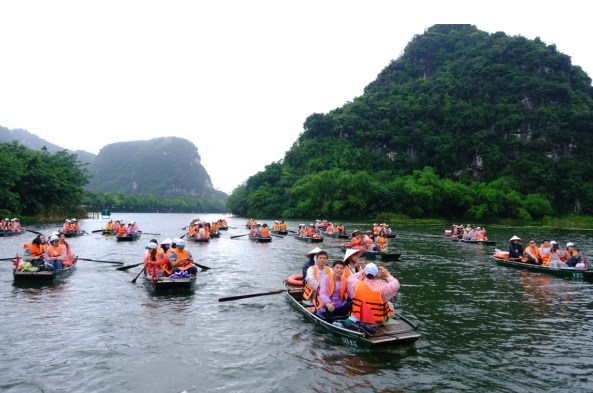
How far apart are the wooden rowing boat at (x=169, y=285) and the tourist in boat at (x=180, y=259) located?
1.55ft

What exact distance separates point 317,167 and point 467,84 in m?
44.8

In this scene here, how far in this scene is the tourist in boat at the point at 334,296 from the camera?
10305mm

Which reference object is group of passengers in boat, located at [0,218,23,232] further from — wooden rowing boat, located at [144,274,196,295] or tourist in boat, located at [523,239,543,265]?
tourist in boat, located at [523,239,543,265]

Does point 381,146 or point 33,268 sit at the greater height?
point 381,146

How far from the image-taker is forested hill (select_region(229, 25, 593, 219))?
250 feet

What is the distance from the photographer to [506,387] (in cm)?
775

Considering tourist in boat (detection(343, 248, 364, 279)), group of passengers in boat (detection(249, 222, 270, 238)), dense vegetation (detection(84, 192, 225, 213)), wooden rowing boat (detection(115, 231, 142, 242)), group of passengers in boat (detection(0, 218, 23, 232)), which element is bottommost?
wooden rowing boat (detection(115, 231, 142, 242))

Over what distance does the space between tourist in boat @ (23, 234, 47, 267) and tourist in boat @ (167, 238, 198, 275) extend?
5.50 meters

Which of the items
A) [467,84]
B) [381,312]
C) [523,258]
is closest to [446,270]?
[523,258]

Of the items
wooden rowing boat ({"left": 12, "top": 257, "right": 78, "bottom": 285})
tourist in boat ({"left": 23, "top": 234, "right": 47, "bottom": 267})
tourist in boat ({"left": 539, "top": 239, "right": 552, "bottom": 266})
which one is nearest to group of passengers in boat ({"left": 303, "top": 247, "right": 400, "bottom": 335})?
wooden rowing boat ({"left": 12, "top": 257, "right": 78, "bottom": 285})

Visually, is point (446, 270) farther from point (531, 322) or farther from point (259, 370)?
point (259, 370)

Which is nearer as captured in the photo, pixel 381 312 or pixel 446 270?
pixel 381 312

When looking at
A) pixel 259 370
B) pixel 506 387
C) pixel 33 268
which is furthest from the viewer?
pixel 33 268

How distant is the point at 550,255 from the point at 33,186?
61199mm
